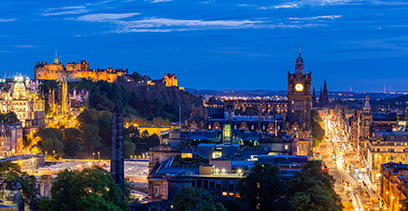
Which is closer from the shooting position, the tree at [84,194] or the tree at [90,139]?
the tree at [84,194]

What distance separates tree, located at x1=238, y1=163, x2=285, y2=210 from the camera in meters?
60.2

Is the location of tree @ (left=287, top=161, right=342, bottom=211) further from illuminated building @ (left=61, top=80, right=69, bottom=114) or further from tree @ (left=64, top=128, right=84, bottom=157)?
illuminated building @ (left=61, top=80, right=69, bottom=114)

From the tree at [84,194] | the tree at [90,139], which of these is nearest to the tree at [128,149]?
the tree at [90,139]

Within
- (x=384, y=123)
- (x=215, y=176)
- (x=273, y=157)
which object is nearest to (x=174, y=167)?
(x=215, y=176)

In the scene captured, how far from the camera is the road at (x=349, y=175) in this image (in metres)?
76.3

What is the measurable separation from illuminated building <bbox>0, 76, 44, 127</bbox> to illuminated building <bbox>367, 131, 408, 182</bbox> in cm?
8169

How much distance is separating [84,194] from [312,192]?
57.4ft

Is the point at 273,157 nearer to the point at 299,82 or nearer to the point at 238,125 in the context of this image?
the point at 238,125

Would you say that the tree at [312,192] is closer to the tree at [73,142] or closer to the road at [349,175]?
the road at [349,175]

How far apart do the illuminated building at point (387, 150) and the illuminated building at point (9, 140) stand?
69.1m

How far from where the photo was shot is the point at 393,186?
74188 millimetres

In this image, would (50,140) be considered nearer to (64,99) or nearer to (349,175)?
(64,99)

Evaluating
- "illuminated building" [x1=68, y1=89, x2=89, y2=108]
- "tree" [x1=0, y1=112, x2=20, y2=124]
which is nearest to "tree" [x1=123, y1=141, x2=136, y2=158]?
"tree" [x1=0, y1=112, x2=20, y2=124]

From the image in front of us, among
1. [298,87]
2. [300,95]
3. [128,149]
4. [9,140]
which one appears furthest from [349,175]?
[9,140]
